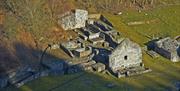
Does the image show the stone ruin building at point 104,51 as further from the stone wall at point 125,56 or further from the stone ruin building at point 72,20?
the stone ruin building at point 72,20

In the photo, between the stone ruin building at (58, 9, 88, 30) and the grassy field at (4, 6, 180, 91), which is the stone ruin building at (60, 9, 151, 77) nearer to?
the stone ruin building at (58, 9, 88, 30)

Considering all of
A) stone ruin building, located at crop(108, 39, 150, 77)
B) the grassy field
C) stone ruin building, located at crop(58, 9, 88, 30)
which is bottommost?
the grassy field

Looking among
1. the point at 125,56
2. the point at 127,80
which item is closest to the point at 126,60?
the point at 125,56

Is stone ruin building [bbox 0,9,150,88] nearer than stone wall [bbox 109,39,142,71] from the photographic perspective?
Yes

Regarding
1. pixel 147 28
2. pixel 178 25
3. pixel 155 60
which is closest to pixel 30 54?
pixel 155 60

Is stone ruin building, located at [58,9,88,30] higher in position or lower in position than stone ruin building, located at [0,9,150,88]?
higher

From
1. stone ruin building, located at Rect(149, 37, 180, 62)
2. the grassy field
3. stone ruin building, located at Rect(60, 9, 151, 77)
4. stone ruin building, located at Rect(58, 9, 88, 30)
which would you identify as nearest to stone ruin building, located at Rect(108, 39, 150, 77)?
stone ruin building, located at Rect(60, 9, 151, 77)
